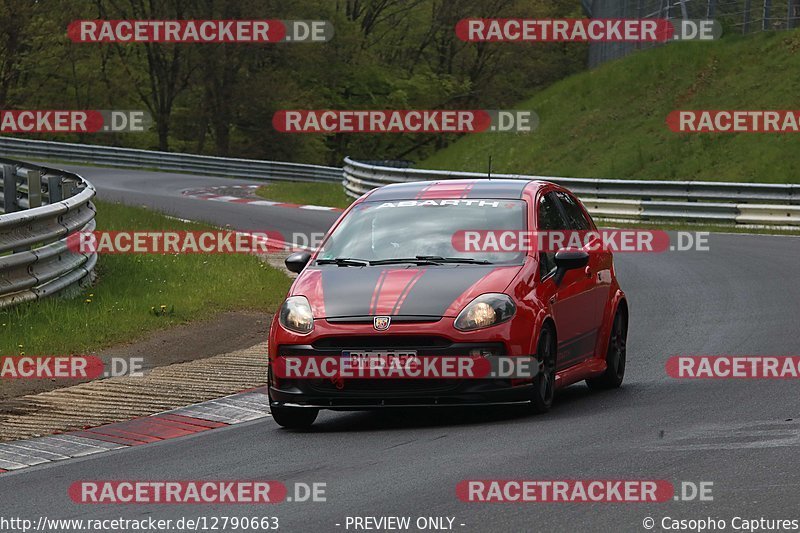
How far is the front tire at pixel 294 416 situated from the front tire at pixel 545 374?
141 centimetres

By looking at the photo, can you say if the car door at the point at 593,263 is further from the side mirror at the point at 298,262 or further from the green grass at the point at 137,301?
the green grass at the point at 137,301

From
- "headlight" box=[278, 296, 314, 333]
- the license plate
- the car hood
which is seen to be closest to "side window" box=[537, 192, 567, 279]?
the car hood

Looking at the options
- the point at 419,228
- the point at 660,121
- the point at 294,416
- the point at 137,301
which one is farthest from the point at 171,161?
the point at 294,416

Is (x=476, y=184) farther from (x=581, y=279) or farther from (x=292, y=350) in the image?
(x=292, y=350)

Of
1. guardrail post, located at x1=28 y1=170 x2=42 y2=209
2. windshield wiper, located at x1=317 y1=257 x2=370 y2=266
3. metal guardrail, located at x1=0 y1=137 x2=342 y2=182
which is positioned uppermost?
windshield wiper, located at x1=317 y1=257 x2=370 y2=266

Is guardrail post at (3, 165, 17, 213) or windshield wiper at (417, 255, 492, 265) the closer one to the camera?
windshield wiper at (417, 255, 492, 265)

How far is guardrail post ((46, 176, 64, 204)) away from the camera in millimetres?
19094

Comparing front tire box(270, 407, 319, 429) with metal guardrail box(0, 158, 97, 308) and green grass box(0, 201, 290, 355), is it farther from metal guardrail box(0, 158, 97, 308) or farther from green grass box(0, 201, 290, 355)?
metal guardrail box(0, 158, 97, 308)

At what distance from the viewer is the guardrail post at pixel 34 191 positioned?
18.3 metres

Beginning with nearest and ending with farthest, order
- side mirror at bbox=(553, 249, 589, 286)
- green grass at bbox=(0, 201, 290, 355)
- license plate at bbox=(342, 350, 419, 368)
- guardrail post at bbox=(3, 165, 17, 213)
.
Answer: license plate at bbox=(342, 350, 419, 368) < side mirror at bbox=(553, 249, 589, 286) < green grass at bbox=(0, 201, 290, 355) < guardrail post at bbox=(3, 165, 17, 213)

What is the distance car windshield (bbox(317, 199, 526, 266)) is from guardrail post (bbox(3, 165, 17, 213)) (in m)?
11.7

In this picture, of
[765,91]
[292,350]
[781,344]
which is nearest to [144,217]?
[781,344]

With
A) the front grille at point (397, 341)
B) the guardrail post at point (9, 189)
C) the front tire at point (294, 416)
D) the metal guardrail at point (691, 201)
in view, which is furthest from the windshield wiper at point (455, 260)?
the metal guardrail at point (691, 201)

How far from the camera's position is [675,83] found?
42531 mm
